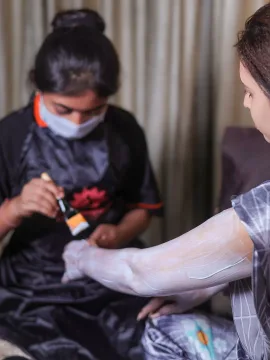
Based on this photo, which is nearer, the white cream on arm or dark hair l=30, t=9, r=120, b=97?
the white cream on arm

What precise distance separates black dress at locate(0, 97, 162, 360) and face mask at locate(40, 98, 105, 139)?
23 mm

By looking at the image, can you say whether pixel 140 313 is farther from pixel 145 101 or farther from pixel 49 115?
pixel 145 101

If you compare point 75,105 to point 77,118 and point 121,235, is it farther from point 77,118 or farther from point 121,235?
point 121,235

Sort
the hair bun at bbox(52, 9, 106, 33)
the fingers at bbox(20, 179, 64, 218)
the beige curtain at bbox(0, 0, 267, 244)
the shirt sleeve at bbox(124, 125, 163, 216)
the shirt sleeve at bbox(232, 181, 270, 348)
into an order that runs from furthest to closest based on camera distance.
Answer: the beige curtain at bbox(0, 0, 267, 244) < the shirt sleeve at bbox(124, 125, 163, 216) < the hair bun at bbox(52, 9, 106, 33) < the fingers at bbox(20, 179, 64, 218) < the shirt sleeve at bbox(232, 181, 270, 348)

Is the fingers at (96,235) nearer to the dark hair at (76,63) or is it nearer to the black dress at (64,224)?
the black dress at (64,224)

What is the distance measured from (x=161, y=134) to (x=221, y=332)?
0.76 meters

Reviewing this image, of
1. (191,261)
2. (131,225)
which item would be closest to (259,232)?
(191,261)

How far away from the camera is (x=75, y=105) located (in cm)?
115

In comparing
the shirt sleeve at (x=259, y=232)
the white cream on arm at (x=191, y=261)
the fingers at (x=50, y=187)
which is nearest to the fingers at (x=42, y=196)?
the fingers at (x=50, y=187)

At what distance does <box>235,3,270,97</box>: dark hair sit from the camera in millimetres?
756

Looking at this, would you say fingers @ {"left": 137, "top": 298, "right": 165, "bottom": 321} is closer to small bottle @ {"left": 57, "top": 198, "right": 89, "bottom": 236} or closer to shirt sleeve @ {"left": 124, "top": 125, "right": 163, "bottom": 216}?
small bottle @ {"left": 57, "top": 198, "right": 89, "bottom": 236}

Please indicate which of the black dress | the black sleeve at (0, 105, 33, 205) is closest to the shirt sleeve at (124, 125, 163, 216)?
the black dress

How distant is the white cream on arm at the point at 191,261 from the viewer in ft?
2.55

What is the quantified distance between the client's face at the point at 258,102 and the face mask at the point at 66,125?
467mm
